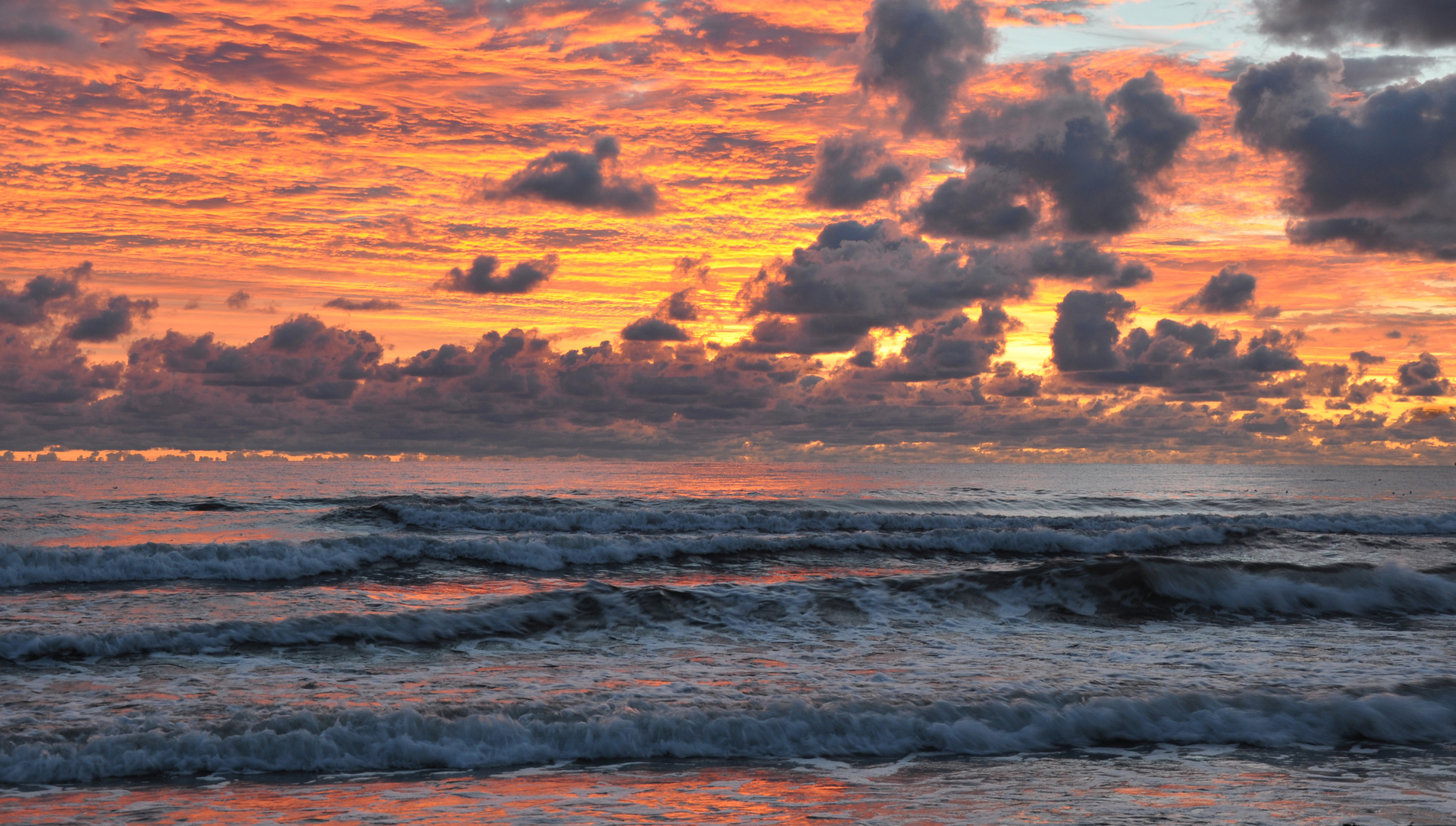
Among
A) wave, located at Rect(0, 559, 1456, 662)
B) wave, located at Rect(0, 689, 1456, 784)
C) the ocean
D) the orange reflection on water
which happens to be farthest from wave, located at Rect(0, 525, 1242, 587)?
the orange reflection on water

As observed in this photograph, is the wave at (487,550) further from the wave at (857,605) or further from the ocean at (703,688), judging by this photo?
the wave at (857,605)

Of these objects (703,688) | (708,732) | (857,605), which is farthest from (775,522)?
(708,732)

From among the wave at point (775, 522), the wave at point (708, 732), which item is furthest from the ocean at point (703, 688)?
the wave at point (775, 522)

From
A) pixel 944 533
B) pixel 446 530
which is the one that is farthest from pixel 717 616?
pixel 446 530

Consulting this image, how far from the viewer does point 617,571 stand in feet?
96.6

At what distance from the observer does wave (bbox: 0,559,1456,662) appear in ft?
55.1

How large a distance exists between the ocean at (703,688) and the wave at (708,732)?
4cm

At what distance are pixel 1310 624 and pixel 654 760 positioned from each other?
1733 centimetres

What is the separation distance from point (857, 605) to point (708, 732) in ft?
34.0

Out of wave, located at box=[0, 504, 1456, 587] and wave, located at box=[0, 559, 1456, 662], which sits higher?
wave, located at box=[0, 559, 1456, 662]

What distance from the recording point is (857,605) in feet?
70.8

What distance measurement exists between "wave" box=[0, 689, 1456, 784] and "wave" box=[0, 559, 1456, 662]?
5.55m

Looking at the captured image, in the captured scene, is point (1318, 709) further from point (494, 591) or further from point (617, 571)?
point (617, 571)

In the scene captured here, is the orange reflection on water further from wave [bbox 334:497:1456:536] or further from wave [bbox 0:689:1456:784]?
wave [bbox 334:497:1456:536]
